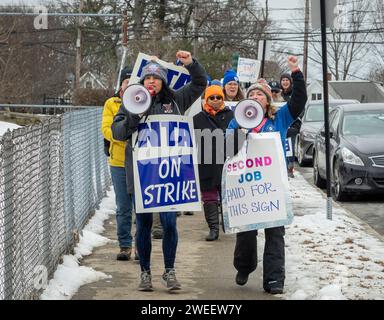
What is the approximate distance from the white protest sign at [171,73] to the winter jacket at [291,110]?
27.9 inches

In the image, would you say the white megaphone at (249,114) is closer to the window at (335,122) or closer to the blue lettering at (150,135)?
the blue lettering at (150,135)

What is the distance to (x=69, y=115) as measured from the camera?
10.9 m

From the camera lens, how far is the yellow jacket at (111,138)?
9648mm

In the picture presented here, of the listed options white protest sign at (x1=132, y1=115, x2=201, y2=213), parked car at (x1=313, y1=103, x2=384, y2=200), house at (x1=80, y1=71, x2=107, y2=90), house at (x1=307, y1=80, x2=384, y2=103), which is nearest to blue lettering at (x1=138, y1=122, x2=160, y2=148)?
white protest sign at (x1=132, y1=115, x2=201, y2=213)

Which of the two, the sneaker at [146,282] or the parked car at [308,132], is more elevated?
the sneaker at [146,282]

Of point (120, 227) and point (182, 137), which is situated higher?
point (182, 137)

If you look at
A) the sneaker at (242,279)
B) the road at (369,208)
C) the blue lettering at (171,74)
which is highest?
the blue lettering at (171,74)

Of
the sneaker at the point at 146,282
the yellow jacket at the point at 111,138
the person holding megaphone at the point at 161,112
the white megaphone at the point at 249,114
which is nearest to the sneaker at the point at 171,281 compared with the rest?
the person holding megaphone at the point at 161,112

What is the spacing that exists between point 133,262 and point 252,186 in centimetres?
191

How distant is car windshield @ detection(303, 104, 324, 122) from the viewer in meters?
24.7

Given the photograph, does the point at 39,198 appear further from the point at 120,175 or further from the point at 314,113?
the point at 314,113

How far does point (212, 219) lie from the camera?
11.2m
